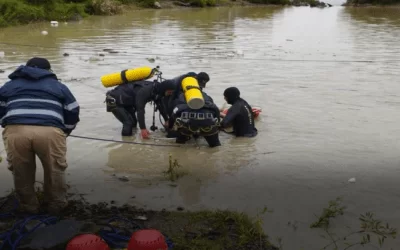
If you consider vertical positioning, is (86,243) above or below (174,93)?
below

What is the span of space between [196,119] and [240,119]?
1.05 m

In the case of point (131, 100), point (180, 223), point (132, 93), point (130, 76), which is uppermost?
point (130, 76)

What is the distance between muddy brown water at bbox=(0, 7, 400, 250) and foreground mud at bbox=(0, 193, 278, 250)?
0.24 metres

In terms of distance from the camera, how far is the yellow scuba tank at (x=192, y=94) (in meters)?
5.73

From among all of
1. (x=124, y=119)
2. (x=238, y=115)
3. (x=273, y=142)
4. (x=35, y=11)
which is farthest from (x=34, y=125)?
(x=35, y=11)

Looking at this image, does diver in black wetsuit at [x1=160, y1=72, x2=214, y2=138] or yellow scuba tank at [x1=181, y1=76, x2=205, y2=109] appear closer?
yellow scuba tank at [x1=181, y1=76, x2=205, y2=109]

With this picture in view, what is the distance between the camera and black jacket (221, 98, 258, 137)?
6.78 metres

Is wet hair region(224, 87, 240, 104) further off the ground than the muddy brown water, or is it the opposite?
wet hair region(224, 87, 240, 104)

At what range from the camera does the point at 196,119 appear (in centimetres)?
616

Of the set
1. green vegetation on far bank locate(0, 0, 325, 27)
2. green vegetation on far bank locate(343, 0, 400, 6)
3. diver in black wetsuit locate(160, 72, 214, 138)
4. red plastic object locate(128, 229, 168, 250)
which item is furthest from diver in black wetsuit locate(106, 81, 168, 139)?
green vegetation on far bank locate(343, 0, 400, 6)

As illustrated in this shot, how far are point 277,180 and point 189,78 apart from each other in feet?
6.33

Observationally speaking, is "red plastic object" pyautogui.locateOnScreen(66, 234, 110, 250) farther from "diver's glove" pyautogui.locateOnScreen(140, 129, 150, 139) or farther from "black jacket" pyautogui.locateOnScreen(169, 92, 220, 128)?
"diver's glove" pyautogui.locateOnScreen(140, 129, 150, 139)

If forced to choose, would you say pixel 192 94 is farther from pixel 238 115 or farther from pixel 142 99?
pixel 238 115

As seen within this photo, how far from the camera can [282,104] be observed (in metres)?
9.23
